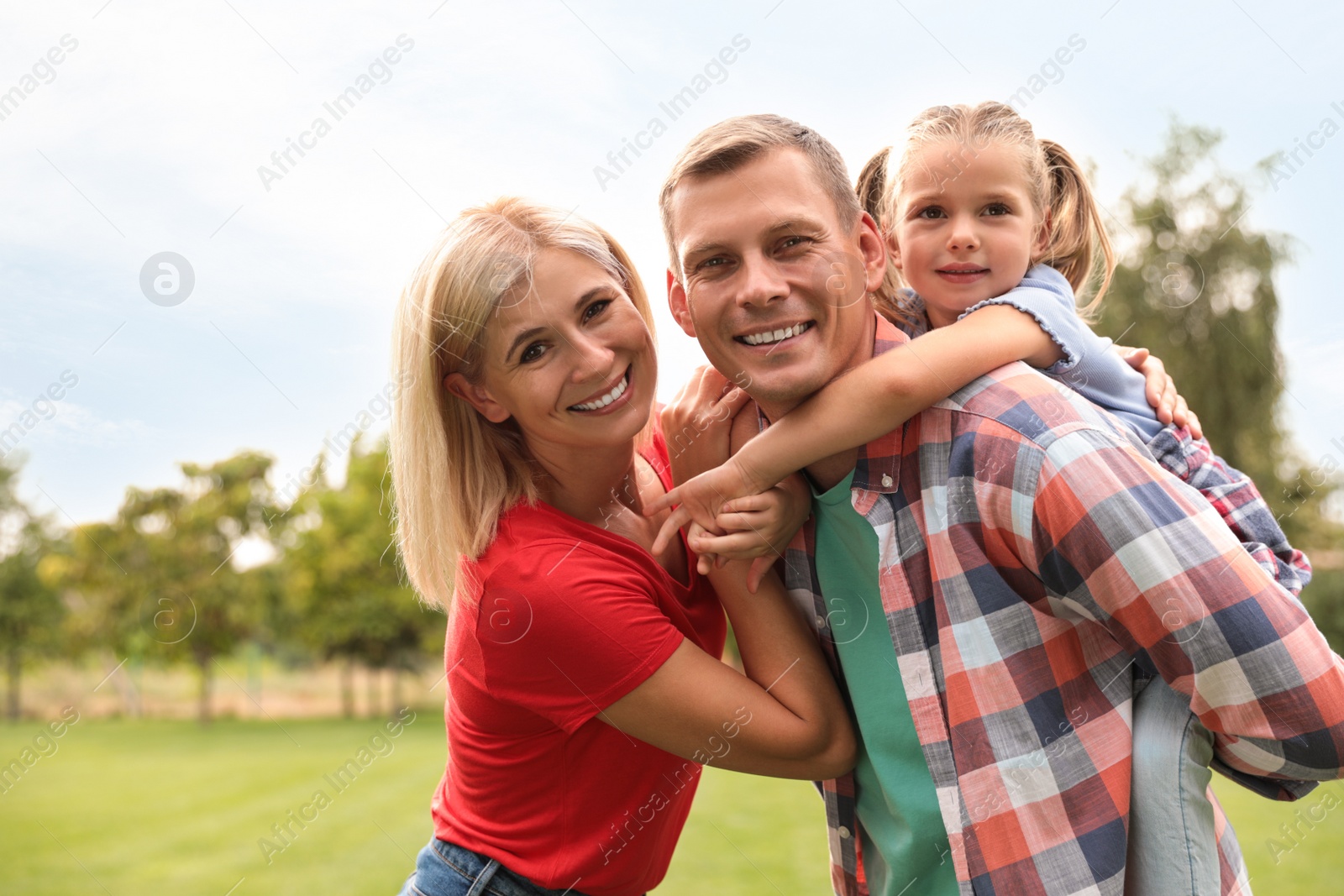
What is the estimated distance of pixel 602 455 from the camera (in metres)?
2.71

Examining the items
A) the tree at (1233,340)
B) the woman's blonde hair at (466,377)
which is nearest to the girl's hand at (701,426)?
the woman's blonde hair at (466,377)

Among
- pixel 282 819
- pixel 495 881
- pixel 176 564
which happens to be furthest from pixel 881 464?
pixel 176 564

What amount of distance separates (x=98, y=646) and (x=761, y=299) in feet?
115

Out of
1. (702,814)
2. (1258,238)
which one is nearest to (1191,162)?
(1258,238)

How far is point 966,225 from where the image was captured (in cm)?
262

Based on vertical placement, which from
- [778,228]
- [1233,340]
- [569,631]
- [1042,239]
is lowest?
[569,631]

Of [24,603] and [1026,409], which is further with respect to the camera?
[24,603]

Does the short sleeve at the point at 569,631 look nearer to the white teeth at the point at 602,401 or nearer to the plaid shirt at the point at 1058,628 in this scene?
the white teeth at the point at 602,401

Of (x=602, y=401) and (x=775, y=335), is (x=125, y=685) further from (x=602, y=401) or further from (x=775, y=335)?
(x=775, y=335)

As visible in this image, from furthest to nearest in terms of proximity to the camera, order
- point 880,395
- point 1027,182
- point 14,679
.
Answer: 1. point 14,679
2. point 1027,182
3. point 880,395

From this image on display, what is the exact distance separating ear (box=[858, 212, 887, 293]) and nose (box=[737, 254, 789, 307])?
1.05 ft

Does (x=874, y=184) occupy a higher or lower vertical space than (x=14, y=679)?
higher

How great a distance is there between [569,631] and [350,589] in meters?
32.4

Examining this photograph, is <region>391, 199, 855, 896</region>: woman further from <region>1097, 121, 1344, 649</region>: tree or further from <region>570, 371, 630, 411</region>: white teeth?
<region>1097, 121, 1344, 649</region>: tree
